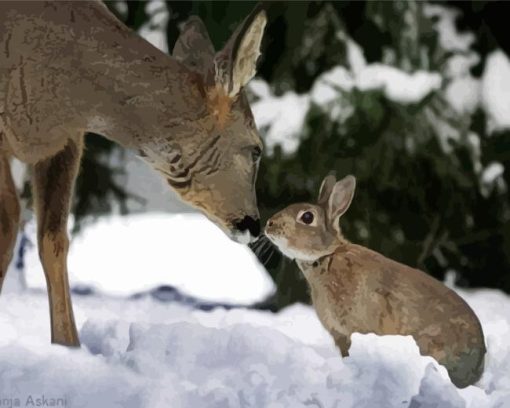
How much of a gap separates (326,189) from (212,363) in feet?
0.72

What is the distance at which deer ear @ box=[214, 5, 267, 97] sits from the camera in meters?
0.92

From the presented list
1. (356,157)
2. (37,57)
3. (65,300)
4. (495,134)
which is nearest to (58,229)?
(65,300)

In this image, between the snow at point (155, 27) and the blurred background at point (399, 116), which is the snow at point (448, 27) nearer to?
the blurred background at point (399, 116)

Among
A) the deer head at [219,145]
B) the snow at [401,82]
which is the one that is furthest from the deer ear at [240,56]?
the snow at [401,82]

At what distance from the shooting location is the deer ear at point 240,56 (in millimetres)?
917

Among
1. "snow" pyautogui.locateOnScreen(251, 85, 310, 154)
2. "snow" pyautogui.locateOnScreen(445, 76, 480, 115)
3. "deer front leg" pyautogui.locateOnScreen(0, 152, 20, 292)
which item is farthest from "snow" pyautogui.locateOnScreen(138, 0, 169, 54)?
"snow" pyautogui.locateOnScreen(445, 76, 480, 115)

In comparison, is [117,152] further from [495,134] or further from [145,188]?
[495,134]

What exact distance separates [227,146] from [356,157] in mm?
147

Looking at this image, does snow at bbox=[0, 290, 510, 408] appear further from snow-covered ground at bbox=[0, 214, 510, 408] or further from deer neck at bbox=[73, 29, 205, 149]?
deer neck at bbox=[73, 29, 205, 149]

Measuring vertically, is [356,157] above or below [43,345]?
above

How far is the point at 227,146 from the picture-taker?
0.93 meters

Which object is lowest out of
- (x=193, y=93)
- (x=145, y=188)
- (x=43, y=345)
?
(x=43, y=345)

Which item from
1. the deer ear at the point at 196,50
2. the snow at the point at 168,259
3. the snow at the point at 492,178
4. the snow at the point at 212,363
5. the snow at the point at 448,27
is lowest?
the snow at the point at 212,363

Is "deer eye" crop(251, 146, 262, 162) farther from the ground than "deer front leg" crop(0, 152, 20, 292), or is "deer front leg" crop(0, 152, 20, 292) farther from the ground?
"deer eye" crop(251, 146, 262, 162)
